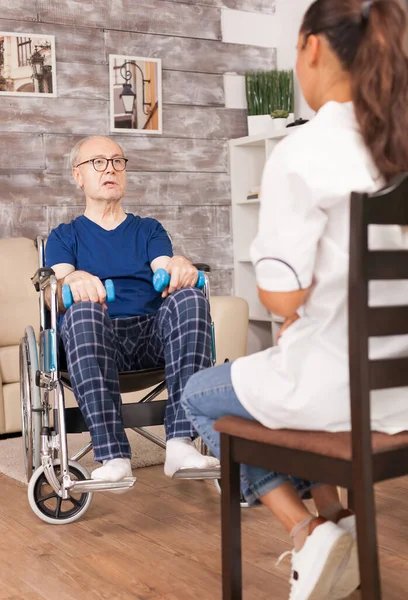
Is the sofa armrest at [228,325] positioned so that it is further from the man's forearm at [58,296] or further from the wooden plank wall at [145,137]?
the man's forearm at [58,296]

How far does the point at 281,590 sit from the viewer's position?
184cm

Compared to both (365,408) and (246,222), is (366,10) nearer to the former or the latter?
(365,408)

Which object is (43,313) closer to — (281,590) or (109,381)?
(109,381)

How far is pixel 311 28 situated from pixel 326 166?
0.26 meters

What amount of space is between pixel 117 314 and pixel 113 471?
0.58 meters

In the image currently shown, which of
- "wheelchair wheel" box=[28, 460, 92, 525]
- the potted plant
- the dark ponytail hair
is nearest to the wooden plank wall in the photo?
the potted plant

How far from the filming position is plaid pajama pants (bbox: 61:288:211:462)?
7.59 ft

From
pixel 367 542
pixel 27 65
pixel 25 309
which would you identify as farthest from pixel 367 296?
pixel 27 65

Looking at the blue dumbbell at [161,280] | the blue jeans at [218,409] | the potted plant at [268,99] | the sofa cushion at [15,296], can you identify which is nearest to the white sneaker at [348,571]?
the blue jeans at [218,409]

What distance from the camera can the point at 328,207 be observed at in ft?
4.41

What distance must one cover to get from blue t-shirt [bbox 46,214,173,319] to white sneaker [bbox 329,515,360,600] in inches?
49.1

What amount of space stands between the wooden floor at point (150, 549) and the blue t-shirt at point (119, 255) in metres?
0.61

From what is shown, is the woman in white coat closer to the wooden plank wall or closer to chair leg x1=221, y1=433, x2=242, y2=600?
chair leg x1=221, y1=433, x2=242, y2=600

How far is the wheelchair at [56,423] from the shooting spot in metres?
2.30
